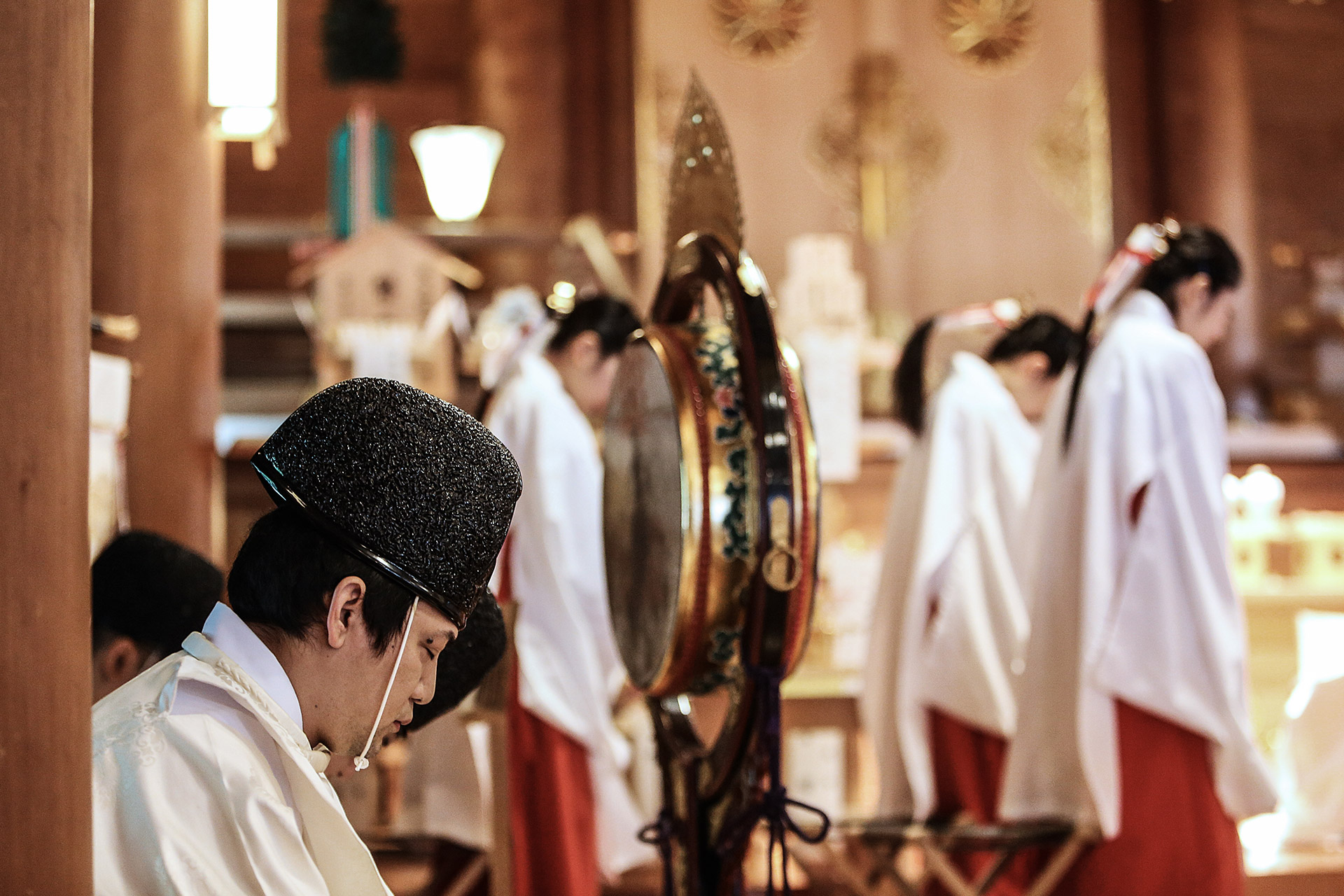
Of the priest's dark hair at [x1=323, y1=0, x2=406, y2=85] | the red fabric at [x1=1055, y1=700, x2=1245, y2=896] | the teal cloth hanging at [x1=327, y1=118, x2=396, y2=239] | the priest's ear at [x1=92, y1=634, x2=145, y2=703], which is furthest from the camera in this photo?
the priest's dark hair at [x1=323, y1=0, x2=406, y2=85]

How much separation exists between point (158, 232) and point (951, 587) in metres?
2.39

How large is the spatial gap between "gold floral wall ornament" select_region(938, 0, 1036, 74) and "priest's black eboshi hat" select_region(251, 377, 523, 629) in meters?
7.92

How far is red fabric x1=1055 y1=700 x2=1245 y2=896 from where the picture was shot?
3268 mm

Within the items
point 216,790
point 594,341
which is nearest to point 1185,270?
point 594,341

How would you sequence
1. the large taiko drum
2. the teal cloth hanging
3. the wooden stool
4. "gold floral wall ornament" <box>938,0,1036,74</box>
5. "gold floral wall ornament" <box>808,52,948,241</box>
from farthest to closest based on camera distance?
"gold floral wall ornament" <box>938,0,1036,74</box> → "gold floral wall ornament" <box>808,52,948,241</box> → the teal cloth hanging → the wooden stool → the large taiko drum

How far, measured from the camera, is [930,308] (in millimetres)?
8648

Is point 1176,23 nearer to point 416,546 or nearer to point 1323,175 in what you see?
point 1323,175

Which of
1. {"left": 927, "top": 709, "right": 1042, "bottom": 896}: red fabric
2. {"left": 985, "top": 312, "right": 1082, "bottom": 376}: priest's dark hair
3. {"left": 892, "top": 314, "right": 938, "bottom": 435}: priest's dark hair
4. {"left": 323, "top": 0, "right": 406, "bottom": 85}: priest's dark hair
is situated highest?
{"left": 323, "top": 0, "right": 406, "bottom": 85}: priest's dark hair

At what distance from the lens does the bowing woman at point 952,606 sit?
14.2ft

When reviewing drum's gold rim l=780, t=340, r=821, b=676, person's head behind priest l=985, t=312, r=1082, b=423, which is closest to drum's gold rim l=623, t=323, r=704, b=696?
drum's gold rim l=780, t=340, r=821, b=676

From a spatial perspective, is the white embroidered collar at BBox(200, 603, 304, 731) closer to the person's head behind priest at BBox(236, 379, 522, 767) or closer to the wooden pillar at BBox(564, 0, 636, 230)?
the person's head behind priest at BBox(236, 379, 522, 767)

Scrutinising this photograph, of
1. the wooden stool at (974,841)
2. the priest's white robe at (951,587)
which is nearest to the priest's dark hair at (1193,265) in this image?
the priest's white robe at (951,587)

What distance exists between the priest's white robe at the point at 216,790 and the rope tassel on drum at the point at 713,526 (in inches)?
36.0

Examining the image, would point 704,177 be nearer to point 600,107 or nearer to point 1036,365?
point 1036,365
